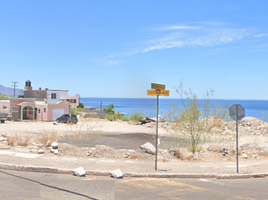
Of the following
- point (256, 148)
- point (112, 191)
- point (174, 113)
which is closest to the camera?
point (112, 191)

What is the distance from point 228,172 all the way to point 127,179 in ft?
13.3

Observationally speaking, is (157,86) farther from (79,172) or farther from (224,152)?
(224,152)

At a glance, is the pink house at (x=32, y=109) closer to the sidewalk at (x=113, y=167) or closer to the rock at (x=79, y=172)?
the sidewalk at (x=113, y=167)

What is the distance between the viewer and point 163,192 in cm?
806

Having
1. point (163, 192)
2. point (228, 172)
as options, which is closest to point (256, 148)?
point (228, 172)

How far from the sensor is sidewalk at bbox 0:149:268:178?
32.7ft

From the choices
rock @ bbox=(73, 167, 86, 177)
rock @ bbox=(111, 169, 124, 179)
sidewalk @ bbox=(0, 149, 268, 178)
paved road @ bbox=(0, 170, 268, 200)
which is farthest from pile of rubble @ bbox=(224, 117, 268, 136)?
rock @ bbox=(73, 167, 86, 177)

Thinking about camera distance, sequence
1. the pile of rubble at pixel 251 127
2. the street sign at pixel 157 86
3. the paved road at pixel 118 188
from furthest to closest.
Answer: the pile of rubble at pixel 251 127 < the street sign at pixel 157 86 < the paved road at pixel 118 188

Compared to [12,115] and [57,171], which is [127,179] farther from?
[12,115]

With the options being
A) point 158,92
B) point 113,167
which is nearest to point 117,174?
point 113,167

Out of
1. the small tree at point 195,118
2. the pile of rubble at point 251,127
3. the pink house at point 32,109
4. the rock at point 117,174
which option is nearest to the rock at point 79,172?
the rock at point 117,174

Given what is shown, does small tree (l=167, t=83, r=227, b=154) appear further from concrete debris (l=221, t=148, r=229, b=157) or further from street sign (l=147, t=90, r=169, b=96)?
street sign (l=147, t=90, r=169, b=96)

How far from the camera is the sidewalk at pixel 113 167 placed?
9977 mm

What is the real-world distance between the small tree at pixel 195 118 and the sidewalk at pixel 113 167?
13.5 feet
